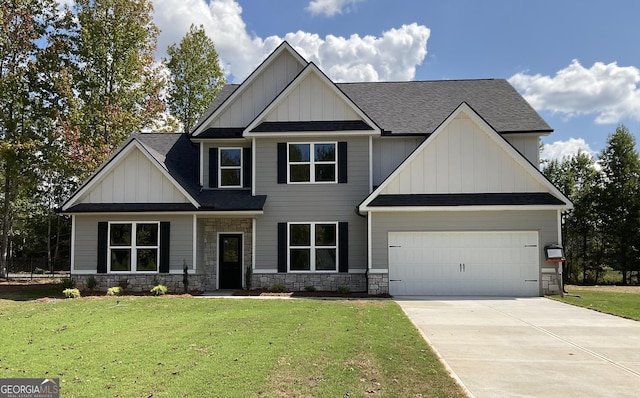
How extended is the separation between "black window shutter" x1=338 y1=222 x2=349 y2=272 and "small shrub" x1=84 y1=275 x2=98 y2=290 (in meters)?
8.52

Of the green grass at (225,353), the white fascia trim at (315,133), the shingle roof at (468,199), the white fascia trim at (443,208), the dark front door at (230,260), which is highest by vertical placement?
the white fascia trim at (315,133)

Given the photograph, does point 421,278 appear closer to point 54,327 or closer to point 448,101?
point 448,101

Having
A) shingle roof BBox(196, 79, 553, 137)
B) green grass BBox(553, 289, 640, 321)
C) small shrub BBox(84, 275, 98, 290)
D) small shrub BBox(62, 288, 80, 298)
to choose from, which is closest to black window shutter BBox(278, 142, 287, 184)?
shingle roof BBox(196, 79, 553, 137)

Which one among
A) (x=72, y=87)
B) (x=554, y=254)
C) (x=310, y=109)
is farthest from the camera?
(x=72, y=87)

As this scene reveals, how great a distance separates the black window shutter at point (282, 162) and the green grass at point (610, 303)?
10.0 meters

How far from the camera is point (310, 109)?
17594mm

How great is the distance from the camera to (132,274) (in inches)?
655

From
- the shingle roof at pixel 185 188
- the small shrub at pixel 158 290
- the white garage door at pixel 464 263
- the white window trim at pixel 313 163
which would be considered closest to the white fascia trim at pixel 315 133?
the white window trim at pixel 313 163

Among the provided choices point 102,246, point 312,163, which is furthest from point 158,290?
point 312,163

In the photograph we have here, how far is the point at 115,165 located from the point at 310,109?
725 centimetres

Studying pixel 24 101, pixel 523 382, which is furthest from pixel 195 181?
pixel 523 382

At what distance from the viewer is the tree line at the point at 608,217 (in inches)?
1005

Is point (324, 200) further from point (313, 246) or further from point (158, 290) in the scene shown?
point (158, 290)

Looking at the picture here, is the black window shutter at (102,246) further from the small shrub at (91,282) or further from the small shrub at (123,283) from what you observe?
the small shrub at (123,283)
